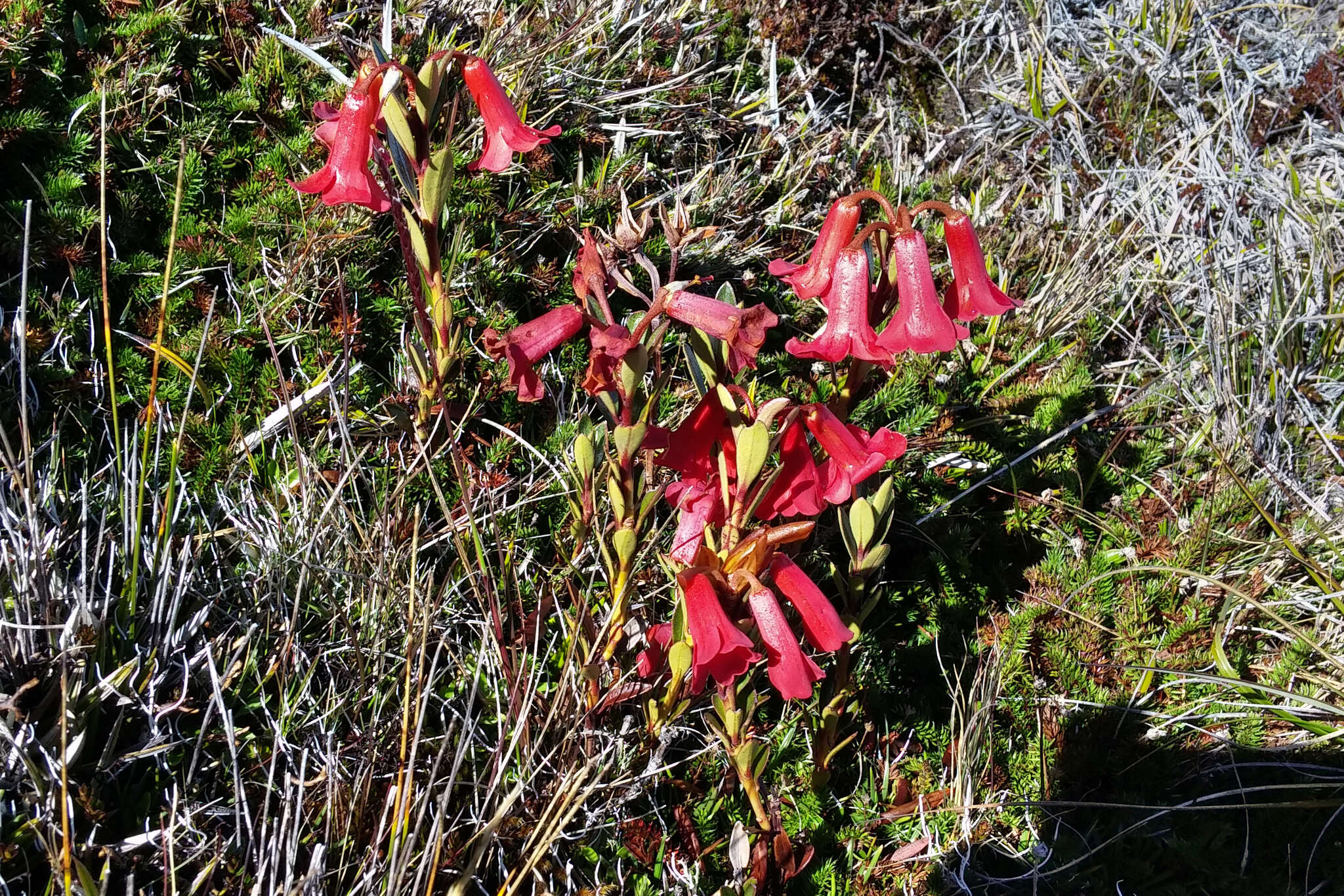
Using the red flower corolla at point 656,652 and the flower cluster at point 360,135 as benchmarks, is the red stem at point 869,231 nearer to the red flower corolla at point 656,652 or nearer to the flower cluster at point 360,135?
the flower cluster at point 360,135

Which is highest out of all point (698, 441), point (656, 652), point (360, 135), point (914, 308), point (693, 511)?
point (360, 135)

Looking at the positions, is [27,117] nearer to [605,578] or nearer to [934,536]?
[605,578]

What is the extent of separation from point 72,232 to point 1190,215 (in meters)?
3.76

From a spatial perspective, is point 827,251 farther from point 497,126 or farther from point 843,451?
point 497,126

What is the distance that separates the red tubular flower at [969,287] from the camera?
5.59ft

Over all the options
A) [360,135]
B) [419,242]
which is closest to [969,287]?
[419,242]

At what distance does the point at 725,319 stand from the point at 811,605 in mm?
490

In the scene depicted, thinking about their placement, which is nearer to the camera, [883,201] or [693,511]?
[883,201]

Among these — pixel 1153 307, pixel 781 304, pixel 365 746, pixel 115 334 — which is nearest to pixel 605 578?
pixel 365 746

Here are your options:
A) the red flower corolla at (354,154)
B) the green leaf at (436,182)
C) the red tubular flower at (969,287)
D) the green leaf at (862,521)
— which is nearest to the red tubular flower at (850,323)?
the red tubular flower at (969,287)

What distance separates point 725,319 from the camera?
1.50 meters

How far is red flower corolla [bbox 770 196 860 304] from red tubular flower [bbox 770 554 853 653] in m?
0.48

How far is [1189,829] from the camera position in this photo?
2.21 meters

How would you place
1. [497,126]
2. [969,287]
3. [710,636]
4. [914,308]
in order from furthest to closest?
[497,126], [969,287], [914,308], [710,636]
